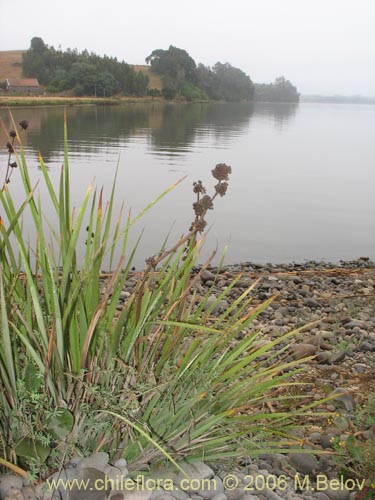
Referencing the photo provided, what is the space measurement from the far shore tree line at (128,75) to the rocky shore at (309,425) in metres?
80.4

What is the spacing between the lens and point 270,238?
1082cm

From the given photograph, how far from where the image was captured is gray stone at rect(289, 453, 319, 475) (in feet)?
8.27

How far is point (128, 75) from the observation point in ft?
295

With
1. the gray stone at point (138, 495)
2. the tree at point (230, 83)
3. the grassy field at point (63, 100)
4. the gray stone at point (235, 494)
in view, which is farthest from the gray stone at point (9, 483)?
the tree at point (230, 83)

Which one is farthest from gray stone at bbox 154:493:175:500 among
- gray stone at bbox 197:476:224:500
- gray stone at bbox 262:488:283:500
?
gray stone at bbox 262:488:283:500

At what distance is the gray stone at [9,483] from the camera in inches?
74.7

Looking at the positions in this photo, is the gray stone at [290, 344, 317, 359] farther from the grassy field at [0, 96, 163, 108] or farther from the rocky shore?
the grassy field at [0, 96, 163, 108]

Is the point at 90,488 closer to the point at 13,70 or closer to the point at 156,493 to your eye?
the point at 156,493

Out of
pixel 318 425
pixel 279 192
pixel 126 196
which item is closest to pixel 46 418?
pixel 318 425

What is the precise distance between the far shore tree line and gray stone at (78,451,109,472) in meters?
83.6

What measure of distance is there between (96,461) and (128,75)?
9341 cm

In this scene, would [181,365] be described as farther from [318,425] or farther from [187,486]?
[318,425]

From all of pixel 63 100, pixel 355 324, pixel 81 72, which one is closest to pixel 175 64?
pixel 81 72

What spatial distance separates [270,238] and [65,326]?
910 centimetres
